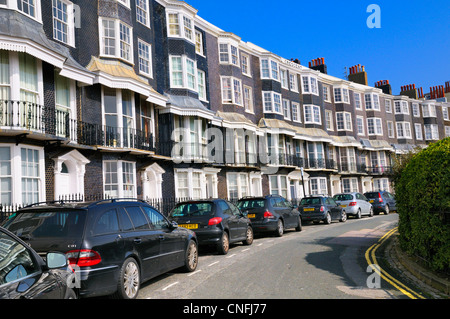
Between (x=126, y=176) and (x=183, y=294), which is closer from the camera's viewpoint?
(x=183, y=294)

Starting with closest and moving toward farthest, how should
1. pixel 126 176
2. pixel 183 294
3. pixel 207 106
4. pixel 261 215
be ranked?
pixel 183 294, pixel 261 215, pixel 126 176, pixel 207 106

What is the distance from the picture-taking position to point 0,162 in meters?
13.1

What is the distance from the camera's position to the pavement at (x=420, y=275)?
22.6 ft

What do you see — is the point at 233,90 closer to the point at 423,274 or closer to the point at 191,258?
the point at 191,258

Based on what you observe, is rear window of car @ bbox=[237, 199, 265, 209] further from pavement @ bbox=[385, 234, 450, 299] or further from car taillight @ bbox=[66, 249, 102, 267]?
car taillight @ bbox=[66, 249, 102, 267]

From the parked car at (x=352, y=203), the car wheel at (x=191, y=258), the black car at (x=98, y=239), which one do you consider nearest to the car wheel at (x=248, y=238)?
the car wheel at (x=191, y=258)

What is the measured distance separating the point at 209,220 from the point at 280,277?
12.7 ft

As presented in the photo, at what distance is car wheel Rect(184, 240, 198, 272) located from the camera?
929 cm

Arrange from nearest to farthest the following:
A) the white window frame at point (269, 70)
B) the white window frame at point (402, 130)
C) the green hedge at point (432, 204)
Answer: the green hedge at point (432, 204) → the white window frame at point (269, 70) → the white window frame at point (402, 130)

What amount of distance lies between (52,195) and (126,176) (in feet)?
14.1

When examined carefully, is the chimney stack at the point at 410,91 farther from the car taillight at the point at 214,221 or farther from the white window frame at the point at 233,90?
the car taillight at the point at 214,221

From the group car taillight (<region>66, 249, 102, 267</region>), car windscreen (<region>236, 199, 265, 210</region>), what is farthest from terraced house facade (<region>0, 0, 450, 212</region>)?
car taillight (<region>66, 249, 102, 267</region>)

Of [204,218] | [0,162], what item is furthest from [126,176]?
[204,218]
